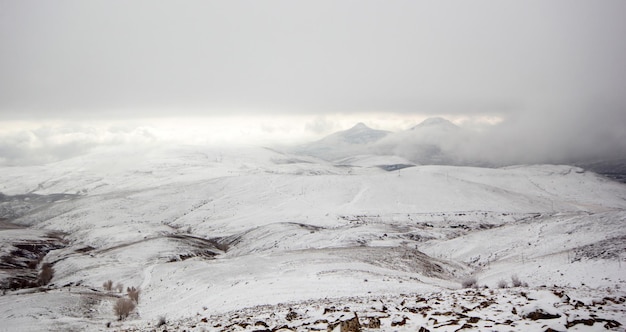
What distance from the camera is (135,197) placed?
180 metres

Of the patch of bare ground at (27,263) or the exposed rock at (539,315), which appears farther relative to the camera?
the patch of bare ground at (27,263)

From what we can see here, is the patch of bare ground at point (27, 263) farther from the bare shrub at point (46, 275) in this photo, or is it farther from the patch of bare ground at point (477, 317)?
the patch of bare ground at point (477, 317)

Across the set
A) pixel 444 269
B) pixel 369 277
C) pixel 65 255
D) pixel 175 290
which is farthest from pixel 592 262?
pixel 65 255

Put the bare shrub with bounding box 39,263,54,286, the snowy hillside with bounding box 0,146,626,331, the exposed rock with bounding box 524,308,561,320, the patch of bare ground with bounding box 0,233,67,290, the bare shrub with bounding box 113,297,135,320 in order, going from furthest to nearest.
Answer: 1. the bare shrub with bounding box 39,263,54,286
2. the patch of bare ground with bounding box 0,233,67,290
3. the bare shrub with bounding box 113,297,135,320
4. the snowy hillside with bounding box 0,146,626,331
5. the exposed rock with bounding box 524,308,561,320

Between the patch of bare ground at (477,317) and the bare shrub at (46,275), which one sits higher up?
the patch of bare ground at (477,317)

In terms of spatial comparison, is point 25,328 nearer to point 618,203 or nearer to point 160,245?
point 160,245

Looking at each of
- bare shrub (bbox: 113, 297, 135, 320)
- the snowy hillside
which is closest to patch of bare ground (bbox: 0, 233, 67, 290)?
the snowy hillside

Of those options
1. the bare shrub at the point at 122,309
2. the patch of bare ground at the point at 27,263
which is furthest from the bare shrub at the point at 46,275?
the bare shrub at the point at 122,309

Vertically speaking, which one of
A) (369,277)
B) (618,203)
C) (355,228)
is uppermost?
(369,277)

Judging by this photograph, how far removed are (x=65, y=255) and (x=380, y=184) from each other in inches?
4268

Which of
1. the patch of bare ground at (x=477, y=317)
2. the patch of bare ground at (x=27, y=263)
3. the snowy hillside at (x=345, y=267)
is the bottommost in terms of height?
the patch of bare ground at (x=27, y=263)

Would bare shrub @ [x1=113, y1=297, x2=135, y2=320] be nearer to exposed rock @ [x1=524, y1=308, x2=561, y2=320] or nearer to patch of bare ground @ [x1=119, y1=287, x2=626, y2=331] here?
patch of bare ground @ [x1=119, y1=287, x2=626, y2=331]

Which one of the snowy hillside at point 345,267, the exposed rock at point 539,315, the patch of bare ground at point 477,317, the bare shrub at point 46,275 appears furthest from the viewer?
the bare shrub at point 46,275

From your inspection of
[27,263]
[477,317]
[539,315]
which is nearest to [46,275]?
[27,263]
